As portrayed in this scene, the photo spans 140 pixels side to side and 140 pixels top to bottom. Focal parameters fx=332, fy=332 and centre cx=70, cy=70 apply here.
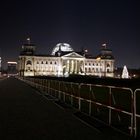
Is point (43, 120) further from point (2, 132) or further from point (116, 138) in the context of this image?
point (116, 138)

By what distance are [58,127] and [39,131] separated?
3.85 feet

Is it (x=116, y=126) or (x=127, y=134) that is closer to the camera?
(x=127, y=134)

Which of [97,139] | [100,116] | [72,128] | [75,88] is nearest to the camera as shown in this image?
[97,139]

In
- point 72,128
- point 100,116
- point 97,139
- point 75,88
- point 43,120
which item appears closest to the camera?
point 97,139

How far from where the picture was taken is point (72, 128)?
40.5 feet

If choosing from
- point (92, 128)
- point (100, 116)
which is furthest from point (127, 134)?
point (100, 116)

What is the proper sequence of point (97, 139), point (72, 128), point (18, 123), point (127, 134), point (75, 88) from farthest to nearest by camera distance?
point (75, 88) < point (18, 123) < point (72, 128) < point (127, 134) < point (97, 139)

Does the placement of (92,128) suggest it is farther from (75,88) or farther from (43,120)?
(75,88)

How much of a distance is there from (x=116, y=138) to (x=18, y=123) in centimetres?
471

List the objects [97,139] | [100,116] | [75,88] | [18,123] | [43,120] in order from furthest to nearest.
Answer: [75,88], [100,116], [43,120], [18,123], [97,139]

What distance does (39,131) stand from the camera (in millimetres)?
11578

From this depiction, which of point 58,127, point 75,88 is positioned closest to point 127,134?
point 58,127

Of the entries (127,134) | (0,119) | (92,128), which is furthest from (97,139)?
(0,119)

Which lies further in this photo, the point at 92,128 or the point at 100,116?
the point at 100,116
